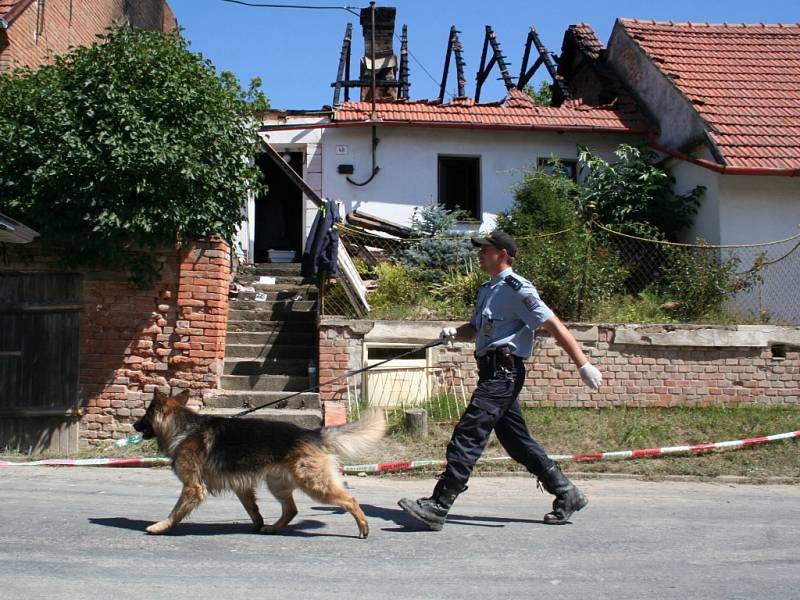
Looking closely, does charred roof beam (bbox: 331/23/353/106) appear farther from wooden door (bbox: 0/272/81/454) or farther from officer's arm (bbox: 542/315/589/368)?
officer's arm (bbox: 542/315/589/368)

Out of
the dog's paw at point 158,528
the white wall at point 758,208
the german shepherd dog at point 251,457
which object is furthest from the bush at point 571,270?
the dog's paw at point 158,528

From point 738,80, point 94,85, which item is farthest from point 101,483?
point 738,80

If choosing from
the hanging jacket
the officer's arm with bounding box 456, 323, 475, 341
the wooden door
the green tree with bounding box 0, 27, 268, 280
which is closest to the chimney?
the hanging jacket

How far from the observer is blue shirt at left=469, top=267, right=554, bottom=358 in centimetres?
527

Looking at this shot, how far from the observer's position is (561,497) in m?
5.50

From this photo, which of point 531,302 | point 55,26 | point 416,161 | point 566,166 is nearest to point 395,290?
point 416,161

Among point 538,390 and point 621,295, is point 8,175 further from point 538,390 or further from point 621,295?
point 621,295

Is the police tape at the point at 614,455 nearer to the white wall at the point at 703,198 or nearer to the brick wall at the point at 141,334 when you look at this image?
the brick wall at the point at 141,334

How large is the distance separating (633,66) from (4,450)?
1434 centimetres

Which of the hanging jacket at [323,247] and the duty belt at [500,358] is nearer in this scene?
the duty belt at [500,358]

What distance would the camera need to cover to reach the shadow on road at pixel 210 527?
16.9ft

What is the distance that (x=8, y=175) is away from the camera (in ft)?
28.4

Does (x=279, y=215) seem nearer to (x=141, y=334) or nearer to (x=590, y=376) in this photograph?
(x=141, y=334)

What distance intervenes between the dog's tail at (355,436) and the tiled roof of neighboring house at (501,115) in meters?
10.3
